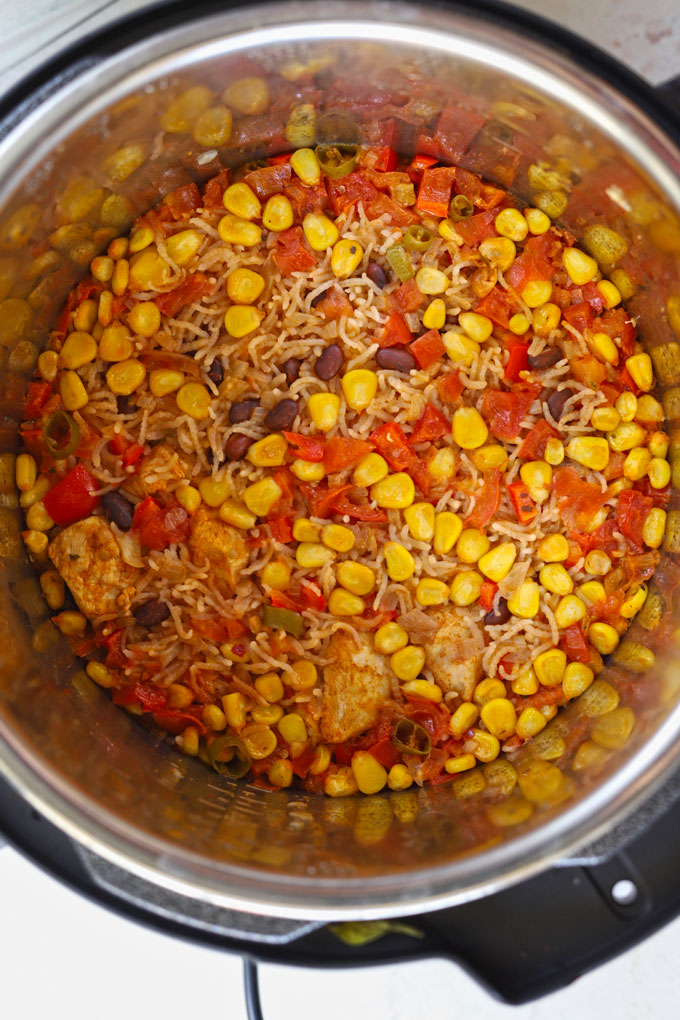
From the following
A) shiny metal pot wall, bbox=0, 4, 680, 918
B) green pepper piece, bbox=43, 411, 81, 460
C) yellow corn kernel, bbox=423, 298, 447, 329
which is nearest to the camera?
shiny metal pot wall, bbox=0, 4, 680, 918

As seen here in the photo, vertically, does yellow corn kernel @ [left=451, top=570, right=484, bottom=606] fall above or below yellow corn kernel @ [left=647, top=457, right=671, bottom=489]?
below

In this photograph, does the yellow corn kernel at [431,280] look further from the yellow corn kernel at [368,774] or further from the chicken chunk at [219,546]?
the yellow corn kernel at [368,774]

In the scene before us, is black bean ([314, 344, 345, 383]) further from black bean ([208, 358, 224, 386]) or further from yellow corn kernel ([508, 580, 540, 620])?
yellow corn kernel ([508, 580, 540, 620])

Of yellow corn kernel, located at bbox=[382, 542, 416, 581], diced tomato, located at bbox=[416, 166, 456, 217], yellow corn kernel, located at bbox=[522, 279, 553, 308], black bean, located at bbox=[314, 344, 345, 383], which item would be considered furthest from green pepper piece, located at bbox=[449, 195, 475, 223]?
yellow corn kernel, located at bbox=[382, 542, 416, 581]

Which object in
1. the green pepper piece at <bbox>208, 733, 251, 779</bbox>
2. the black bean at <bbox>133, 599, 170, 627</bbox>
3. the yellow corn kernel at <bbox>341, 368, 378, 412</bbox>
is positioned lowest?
the green pepper piece at <bbox>208, 733, 251, 779</bbox>

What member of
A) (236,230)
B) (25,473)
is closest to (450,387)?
(236,230)

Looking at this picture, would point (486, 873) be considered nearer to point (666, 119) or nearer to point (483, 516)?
point (483, 516)
